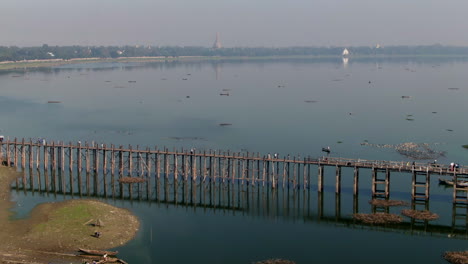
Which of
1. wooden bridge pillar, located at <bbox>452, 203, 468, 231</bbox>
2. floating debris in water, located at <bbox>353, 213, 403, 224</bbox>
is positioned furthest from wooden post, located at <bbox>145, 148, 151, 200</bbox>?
wooden bridge pillar, located at <bbox>452, 203, 468, 231</bbox>

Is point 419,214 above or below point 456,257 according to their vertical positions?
above

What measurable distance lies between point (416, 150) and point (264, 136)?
2037 centimetres

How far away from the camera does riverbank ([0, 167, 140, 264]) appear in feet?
120

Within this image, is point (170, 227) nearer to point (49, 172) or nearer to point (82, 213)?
point (82, 213)

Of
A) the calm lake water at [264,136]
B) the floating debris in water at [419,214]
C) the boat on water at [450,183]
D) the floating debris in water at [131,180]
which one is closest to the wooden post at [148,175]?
the floating debris in water at [131,180]

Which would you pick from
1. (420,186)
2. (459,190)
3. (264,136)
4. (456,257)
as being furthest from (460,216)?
(264,136)

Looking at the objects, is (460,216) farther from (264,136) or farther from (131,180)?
(264,136)

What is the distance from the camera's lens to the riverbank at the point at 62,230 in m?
36.4

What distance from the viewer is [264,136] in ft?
257

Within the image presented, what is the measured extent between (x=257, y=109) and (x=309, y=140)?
33.0 metres

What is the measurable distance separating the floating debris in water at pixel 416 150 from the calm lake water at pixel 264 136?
112cm

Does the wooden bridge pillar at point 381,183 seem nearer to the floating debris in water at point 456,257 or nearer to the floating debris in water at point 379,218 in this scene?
the floating debris in water at point 379,218

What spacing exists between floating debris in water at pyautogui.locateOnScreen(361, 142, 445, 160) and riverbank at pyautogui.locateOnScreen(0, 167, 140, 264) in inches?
1421

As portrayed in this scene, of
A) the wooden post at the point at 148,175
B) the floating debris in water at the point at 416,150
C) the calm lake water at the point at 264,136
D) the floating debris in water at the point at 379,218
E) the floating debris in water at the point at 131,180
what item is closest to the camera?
the calm lake water at the point at 264,136
